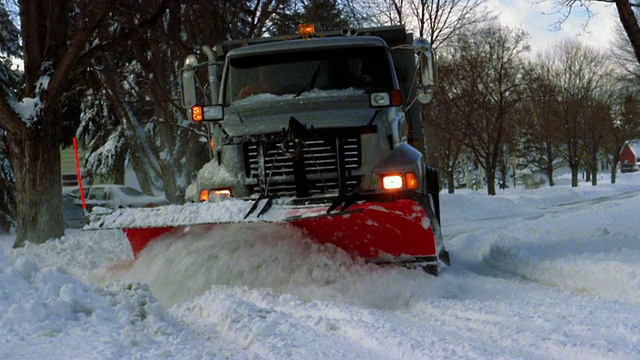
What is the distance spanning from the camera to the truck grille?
6547 mm

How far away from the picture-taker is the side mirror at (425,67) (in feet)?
25.1

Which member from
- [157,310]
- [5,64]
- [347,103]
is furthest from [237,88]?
[5,64]

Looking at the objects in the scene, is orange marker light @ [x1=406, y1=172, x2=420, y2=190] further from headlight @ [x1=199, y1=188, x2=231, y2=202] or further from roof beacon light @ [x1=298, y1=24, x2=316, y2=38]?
roof beacon light @ [x1=298, y1=24, x2=316, y2=38]

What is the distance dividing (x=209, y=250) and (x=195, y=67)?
8.80ft

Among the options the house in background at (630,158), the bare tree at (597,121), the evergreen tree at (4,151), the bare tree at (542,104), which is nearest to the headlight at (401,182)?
the evergreen tree at (4,151)

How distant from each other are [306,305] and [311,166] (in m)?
1.70

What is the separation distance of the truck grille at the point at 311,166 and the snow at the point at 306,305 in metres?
0.46

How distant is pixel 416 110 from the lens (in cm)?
895

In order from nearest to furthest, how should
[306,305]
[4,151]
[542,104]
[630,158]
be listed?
[306,305], [4,151], [542,104], [630,158]

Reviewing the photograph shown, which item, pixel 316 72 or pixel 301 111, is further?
pixel 316 72

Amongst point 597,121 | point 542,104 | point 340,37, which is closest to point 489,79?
point 542,104

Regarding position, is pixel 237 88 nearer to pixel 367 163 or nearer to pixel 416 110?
pixel 367 163

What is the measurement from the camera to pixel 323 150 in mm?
6609

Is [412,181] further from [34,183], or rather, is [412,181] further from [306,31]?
[34,183]
